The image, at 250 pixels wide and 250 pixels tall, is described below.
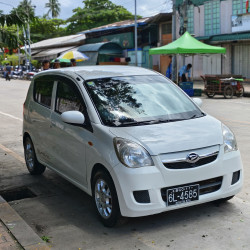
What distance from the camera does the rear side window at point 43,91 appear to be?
5.60m

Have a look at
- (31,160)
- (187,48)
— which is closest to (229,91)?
(187,48)

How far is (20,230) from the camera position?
4.11 metres

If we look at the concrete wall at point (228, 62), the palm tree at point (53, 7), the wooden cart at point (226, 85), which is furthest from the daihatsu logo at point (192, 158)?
the palm tree at point (53, 7)

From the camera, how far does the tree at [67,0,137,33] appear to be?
59.3m

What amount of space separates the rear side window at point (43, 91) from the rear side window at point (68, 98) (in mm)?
282

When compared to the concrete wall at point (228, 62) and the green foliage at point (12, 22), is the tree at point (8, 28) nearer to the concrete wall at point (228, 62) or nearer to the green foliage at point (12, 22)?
the green foliage at point (12, 22)

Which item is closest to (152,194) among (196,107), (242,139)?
(196,107)

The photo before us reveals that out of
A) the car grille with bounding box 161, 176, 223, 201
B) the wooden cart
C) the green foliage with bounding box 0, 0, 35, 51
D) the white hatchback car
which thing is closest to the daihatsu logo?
the white hatchback car

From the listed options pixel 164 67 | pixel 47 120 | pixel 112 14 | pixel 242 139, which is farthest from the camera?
pixel 112 14

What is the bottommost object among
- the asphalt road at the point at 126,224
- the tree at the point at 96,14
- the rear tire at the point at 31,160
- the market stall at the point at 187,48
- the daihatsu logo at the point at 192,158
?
the asphalt road at the point at 126,224

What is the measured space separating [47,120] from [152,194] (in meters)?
2.13

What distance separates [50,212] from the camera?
4816 mm

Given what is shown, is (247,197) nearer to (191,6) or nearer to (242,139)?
(242,139)

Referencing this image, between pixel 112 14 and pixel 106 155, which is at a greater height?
pixel 112 14
